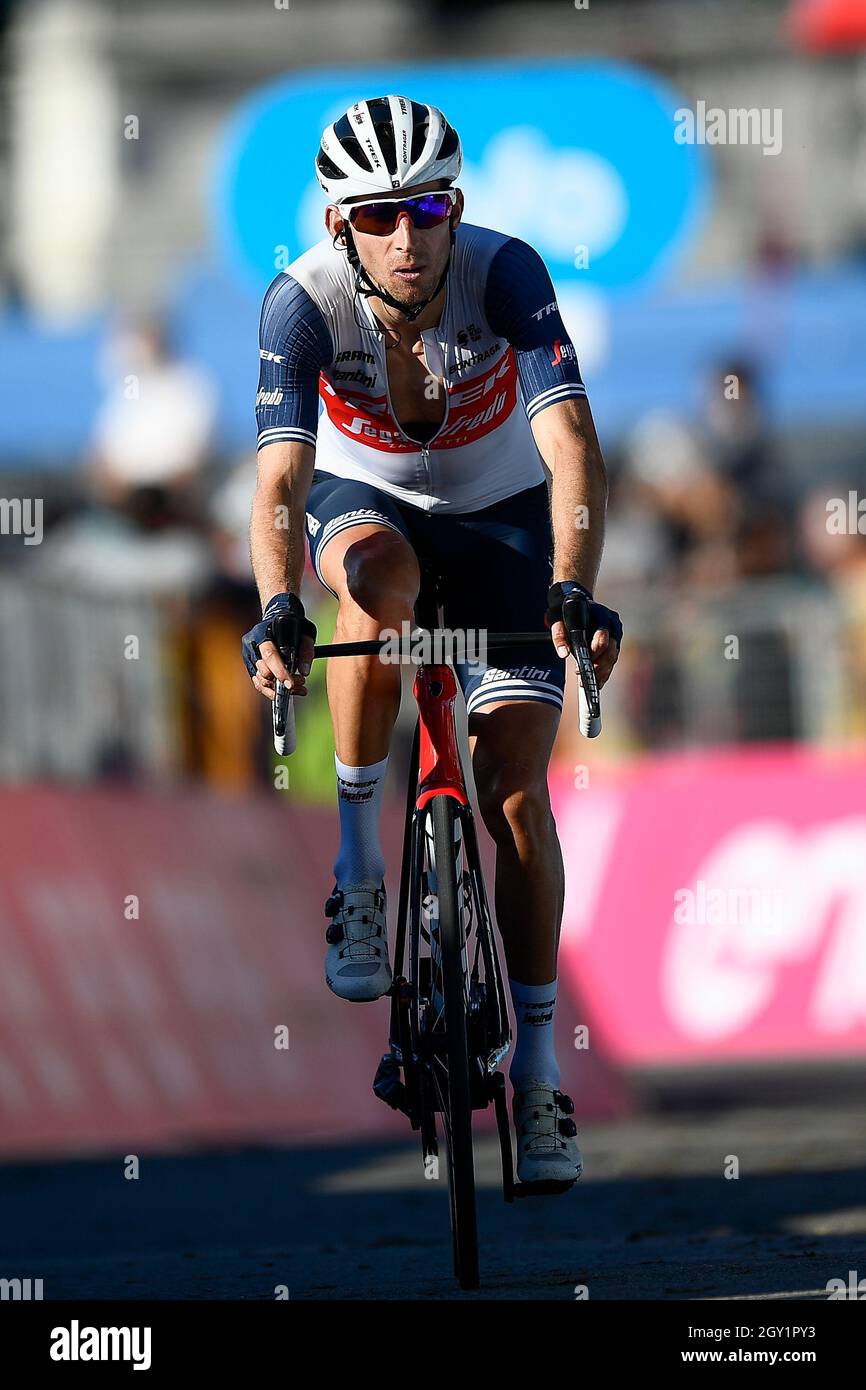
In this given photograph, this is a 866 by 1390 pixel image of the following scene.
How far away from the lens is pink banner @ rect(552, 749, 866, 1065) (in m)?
13.5

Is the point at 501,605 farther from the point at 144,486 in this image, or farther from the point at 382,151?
the point at 144,486

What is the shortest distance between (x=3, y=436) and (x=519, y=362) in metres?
11.3

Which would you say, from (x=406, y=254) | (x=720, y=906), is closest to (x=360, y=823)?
(x=406, y=254)

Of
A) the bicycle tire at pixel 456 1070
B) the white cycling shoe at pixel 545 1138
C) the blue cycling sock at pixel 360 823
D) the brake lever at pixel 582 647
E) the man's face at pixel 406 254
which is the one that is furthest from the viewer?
the blue cycling sock at pixel 360 823

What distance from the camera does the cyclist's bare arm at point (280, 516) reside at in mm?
5891

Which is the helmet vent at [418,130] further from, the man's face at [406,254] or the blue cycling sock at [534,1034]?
the blue cycling sock at [534,1034]

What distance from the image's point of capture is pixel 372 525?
6133 millimetres

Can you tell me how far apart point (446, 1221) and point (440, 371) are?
3319mm

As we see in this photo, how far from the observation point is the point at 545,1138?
6160mm

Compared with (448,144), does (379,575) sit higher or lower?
lower

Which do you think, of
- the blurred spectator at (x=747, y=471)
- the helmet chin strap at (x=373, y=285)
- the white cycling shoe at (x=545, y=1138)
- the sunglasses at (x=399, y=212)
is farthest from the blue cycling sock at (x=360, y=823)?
the blurred spectator at (x=747, y=471)

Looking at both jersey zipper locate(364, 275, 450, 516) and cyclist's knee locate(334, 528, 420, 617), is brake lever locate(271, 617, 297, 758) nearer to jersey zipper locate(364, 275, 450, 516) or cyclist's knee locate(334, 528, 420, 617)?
cyclist's knee locate(334, 528, 420, 617)

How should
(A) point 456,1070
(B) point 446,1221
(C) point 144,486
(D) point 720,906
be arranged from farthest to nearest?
(D) point 720,906, (C) point 144,486, (B) point 446,1221, (A) point 456,1070

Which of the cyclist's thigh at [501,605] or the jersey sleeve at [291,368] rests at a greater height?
the jersey sleeve at [291,368]
